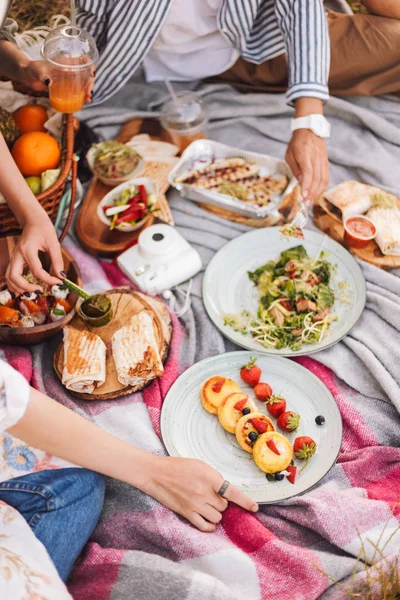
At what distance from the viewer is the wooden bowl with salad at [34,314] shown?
2.15 meters

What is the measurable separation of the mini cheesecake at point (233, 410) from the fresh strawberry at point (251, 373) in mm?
105

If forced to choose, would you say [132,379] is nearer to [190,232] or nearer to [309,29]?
[190,232]

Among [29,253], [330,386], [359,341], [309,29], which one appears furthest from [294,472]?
[309,29]

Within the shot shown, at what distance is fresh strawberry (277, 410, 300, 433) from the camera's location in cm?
202

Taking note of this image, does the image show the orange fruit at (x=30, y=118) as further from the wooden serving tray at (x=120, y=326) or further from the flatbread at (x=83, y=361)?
the flatbread at (x=83, y=361)

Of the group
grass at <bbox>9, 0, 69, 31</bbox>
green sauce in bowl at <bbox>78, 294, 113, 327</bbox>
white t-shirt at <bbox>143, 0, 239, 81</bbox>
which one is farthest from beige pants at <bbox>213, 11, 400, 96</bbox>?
green sauce in bowl at <bbox>78, 294, 113, 327</bbox>

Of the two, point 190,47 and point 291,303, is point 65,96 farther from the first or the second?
point 291,303

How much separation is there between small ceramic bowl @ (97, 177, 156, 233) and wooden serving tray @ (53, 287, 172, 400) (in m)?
0.34

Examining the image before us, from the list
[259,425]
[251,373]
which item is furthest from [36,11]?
[259,425]

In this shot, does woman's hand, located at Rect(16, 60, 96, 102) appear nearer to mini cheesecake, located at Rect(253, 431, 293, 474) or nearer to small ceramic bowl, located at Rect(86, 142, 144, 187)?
small ceramic bowl, located at Rect(86, 142, 144, 187)

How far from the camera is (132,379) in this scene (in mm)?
2119

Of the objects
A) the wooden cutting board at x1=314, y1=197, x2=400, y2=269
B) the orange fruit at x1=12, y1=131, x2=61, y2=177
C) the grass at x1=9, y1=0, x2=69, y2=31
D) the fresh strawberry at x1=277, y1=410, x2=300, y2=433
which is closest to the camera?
the fresh strawberry at x1=277, y1=410, x2=300, y2=433

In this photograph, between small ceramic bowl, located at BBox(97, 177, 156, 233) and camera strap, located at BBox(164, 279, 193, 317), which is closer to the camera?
camera strap, located at BBox(164, 279, 193, 317)

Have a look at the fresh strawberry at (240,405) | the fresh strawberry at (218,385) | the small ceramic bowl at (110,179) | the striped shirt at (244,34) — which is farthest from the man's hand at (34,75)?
the fresh strawberry at (240,405)
